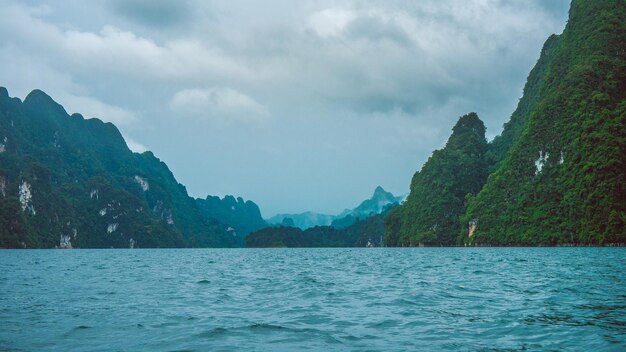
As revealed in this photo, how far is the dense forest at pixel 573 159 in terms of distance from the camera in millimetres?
138000

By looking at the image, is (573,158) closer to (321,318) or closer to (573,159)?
(573,159)

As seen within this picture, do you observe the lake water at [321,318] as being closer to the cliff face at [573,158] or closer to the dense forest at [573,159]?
the dense forest at [573,159]

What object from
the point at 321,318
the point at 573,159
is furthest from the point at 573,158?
the point at 321,318

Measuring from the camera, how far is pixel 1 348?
545 inches

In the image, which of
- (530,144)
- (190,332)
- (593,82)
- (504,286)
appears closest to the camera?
(190,332)

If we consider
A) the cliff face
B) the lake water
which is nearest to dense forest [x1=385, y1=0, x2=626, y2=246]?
the cliff face

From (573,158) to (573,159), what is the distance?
0.31 meters

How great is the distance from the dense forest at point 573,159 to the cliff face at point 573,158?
27 cm

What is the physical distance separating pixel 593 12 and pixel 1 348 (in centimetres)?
21326

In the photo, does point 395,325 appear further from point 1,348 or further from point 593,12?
point 593,12

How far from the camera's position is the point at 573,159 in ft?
499

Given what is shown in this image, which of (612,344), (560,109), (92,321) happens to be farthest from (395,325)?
(560,109)

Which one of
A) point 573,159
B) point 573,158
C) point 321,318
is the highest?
point 573,158

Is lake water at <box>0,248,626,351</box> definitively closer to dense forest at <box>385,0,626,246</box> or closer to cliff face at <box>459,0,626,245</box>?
dense forest at <box>385,0,626,246</box>
